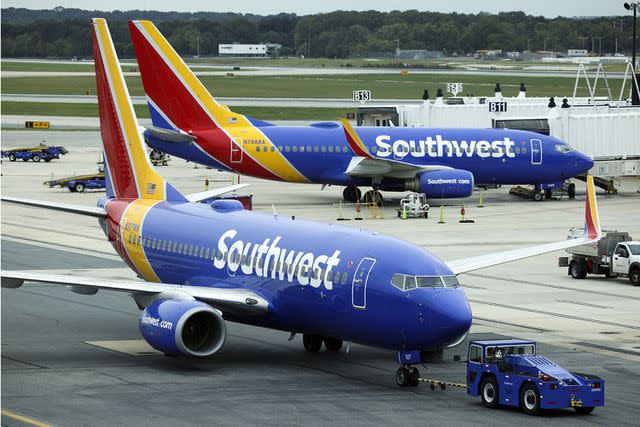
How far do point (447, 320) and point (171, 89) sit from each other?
1852 inches

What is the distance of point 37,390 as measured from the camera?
32156mm

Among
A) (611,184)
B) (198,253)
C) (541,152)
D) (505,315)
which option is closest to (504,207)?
(541,152)

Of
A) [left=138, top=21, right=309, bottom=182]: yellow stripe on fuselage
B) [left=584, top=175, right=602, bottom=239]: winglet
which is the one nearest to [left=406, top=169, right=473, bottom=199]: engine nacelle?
[left=138, top=21, right=309, bottom=182]: yellow stripe on fuselage

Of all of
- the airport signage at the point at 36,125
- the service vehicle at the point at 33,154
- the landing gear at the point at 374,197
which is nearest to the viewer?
the landing gear at the point at 374,197

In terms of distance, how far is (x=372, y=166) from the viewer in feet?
255

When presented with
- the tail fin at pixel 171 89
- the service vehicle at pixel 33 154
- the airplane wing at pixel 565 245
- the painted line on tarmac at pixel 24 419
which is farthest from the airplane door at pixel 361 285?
the service vehicle at pixel 33 154

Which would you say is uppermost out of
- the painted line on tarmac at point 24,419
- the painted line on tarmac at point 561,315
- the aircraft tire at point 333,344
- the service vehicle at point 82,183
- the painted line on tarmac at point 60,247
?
the painted line on tarmac at point 24,419

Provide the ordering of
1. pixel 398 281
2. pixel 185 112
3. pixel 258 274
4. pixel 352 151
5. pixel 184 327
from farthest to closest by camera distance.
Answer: pixel 352 151 → pixel 185 112 → pixel 258 274 → pixel 184 327 → pixel 398 281

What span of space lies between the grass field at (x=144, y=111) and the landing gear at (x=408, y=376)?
119m

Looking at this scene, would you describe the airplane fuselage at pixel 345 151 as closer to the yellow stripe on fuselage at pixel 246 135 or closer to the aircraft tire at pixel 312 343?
the yellow stripe on fuselage at pixel 246 135

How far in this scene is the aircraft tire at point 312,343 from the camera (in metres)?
37.4

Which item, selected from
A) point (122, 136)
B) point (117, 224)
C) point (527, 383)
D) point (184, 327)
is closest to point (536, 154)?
point (122, 136)

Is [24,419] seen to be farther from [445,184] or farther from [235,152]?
[445,184]

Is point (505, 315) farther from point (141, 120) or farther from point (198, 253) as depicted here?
point (141, 120)
